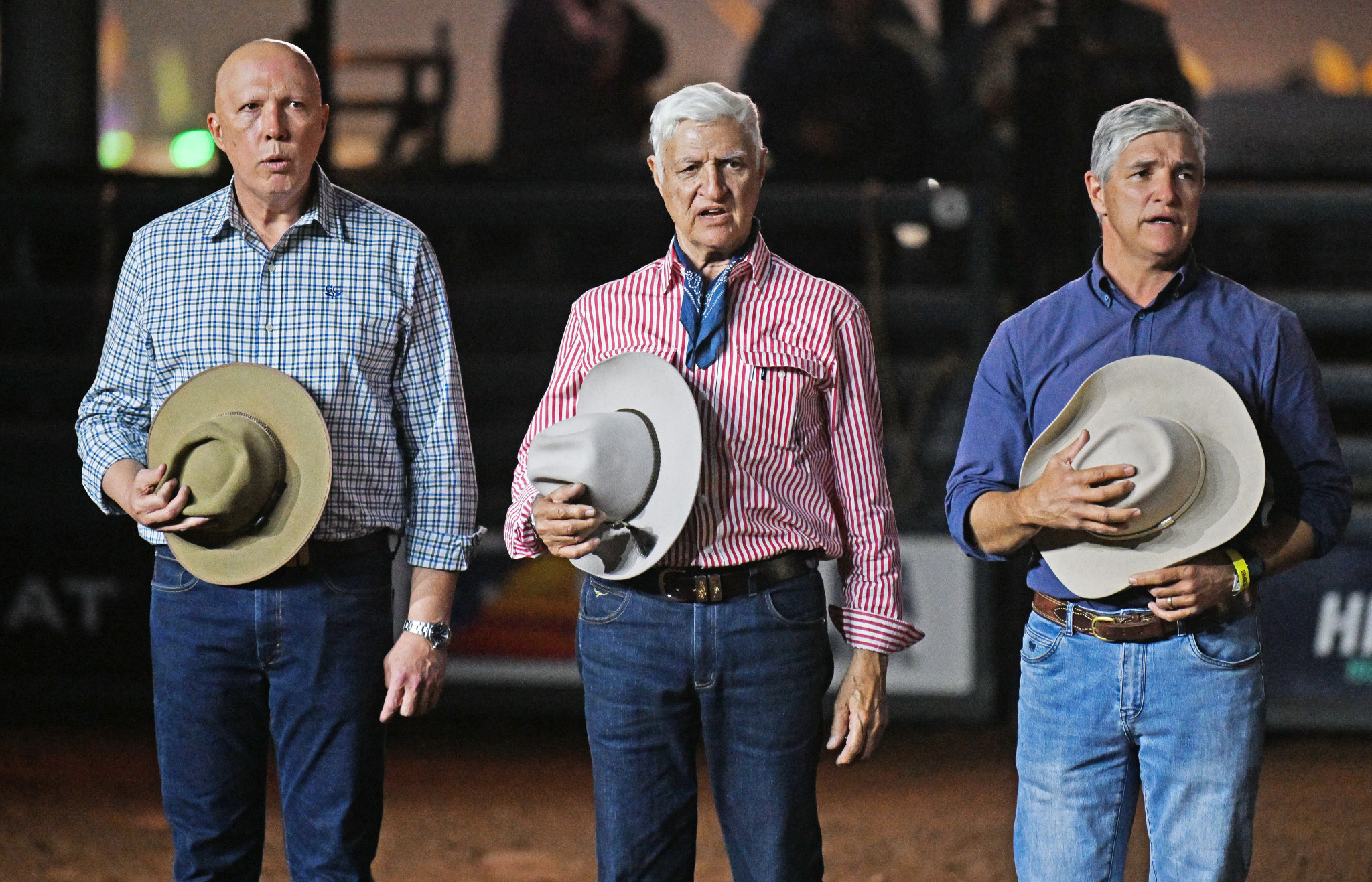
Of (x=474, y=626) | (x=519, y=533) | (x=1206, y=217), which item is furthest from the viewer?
(x=1206, y=217)

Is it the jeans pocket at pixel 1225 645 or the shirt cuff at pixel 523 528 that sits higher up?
the shirt cuff at pixel 523 528

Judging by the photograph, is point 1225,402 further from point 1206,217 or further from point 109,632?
point 109,632

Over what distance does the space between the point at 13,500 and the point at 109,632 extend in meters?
0.54

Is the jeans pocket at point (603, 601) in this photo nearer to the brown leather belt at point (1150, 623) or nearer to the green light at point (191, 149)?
the brown leather belt at point (1150, 623)

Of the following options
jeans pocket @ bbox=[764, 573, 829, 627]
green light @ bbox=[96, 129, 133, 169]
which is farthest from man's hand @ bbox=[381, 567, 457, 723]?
green light @ bbox=[96, 129, 133, 169]

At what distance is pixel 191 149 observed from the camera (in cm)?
575

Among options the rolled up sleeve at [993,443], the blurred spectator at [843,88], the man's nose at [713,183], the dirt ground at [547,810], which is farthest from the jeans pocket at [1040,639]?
the blurred spectator at [843,88]

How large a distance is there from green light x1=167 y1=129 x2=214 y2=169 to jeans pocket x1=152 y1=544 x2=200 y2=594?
146 inches

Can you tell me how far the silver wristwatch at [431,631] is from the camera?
2.33 metres

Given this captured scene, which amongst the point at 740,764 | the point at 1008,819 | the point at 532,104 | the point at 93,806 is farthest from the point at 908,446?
the point at 740,764

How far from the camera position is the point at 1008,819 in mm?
4176

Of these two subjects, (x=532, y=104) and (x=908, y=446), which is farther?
(x=532, y=104)

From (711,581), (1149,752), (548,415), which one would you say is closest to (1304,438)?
(1149,752)

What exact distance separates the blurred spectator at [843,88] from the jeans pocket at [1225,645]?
12.0 ft
